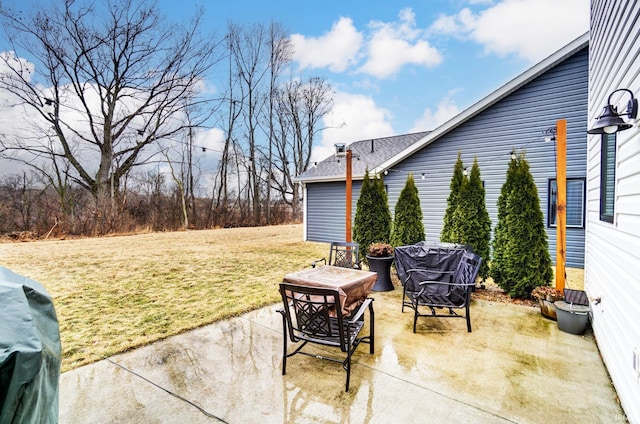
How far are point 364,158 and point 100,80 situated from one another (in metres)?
12.6

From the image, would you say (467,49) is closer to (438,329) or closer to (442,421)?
(438,329)

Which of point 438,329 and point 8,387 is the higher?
point 8,387

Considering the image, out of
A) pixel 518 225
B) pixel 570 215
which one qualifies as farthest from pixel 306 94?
pixel 518 225

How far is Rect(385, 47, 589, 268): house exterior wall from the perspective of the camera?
7133 mm

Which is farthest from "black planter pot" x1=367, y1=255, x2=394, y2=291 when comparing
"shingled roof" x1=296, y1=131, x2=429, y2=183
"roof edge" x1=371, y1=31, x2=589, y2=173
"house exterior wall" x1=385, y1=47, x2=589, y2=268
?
"shingled roof" x1=296, y1=131, x2=429, y2=183

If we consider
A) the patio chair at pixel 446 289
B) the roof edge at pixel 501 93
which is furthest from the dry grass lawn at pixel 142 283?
the roof edge at pixel 501 93

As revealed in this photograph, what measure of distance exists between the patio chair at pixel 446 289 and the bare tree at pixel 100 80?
47.6 ft

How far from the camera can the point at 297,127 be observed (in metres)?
22.9

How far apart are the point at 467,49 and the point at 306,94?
45.9 ft

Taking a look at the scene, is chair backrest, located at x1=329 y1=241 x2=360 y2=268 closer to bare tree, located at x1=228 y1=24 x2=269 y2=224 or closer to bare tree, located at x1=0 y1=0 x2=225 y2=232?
bare tree, located at x1=0 y1=0 x2=225 y2=232

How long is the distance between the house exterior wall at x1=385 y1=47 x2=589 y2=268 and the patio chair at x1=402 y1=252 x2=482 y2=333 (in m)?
4.28

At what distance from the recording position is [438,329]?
375 cm

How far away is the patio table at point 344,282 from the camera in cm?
313

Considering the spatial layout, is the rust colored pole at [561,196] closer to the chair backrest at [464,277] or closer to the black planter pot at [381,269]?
the chair backrest at [464,277]
